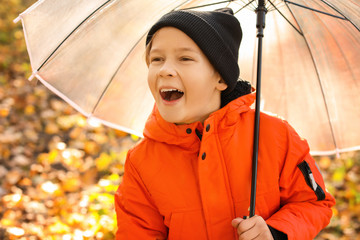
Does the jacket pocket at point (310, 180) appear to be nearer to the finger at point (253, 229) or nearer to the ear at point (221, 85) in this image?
the finger at point (253, 229)

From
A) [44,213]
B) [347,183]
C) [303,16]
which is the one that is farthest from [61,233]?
[347,183]

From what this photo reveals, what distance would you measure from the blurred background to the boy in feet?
4.74

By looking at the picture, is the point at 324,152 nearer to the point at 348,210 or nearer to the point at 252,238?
the point at 252,238

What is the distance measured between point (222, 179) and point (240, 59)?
0.92 meters

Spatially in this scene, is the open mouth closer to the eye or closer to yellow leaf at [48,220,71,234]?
the eye

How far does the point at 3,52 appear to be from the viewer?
5.83 metres

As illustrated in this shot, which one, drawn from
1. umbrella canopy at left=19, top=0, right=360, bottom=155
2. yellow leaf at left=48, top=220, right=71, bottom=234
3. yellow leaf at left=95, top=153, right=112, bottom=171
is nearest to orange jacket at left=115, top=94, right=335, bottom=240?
umbrella canopy at left=19, top=0, right=360, bottom=155

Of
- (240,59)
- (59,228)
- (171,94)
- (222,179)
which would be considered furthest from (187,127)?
(59,228)

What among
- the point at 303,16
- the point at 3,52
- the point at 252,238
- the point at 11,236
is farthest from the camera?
the point at 3,52

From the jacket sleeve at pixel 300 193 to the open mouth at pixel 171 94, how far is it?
0.57 meters

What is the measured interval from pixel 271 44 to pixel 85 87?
1142mm

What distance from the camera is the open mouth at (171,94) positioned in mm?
1808

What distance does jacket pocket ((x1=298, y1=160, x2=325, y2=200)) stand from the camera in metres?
1.85

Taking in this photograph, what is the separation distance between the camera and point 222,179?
1.80m
